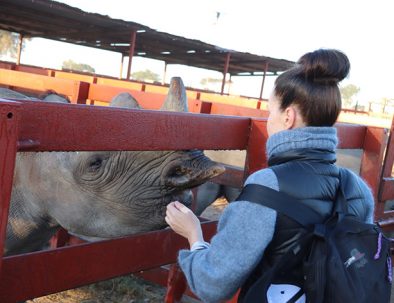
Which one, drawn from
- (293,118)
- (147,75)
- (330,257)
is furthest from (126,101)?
(147,75)

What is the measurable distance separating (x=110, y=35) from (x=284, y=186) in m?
17.6

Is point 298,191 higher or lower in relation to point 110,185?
higher

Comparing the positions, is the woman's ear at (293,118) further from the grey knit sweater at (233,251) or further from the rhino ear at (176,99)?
the rhino ear at (176,99)

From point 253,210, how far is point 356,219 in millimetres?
343

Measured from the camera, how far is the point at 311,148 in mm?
1606

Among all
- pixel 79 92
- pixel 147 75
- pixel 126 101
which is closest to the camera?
pixel 126 101

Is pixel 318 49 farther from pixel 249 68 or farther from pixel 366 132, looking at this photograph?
pixel 249 68

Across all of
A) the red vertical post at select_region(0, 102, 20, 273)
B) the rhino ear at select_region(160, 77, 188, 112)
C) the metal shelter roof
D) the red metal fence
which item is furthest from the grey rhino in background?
the metal shelter roof

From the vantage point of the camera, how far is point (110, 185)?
2.34 metres

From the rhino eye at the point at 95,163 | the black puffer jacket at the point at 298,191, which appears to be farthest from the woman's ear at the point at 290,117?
the rhino eye at the point at 95,163

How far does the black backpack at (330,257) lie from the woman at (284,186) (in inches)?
1.2

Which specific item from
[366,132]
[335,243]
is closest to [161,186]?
[335,243]

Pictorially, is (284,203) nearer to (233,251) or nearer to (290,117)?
(233,251)

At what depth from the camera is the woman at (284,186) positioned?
56.9 inches
